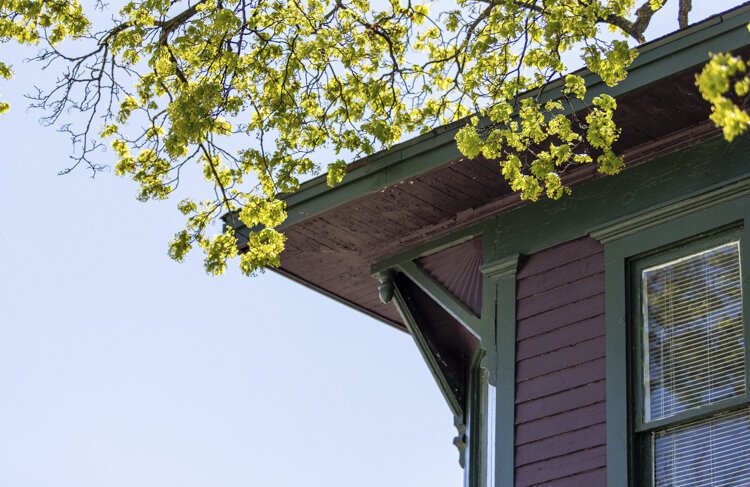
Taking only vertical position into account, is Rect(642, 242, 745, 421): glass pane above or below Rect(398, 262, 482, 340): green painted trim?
below

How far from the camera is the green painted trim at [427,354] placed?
35.7 feet

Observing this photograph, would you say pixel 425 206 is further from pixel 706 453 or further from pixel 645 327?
pixel 706 453

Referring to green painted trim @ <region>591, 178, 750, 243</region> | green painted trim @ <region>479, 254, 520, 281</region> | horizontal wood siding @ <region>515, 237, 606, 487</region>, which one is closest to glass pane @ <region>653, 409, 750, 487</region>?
horizontal wood siding @ <region>515, 237, 606, 487</region>

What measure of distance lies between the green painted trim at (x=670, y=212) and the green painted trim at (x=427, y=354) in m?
2.03

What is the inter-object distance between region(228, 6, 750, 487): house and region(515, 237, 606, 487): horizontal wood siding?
0.01 meters

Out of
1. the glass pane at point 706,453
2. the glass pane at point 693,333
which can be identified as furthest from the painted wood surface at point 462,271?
the glass pane at point 706,453

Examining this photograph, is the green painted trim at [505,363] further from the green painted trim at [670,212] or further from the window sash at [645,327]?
the window sash at [645,327]

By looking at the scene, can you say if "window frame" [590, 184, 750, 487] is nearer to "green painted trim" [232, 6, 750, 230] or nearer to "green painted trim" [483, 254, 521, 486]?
"green painted trim" [483, 254, 521, 486]

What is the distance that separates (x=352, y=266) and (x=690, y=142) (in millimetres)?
3079

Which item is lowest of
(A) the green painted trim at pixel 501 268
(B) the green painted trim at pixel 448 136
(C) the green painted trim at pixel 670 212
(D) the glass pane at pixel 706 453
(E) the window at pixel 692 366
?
(D) the glass pane at pixel 706 453

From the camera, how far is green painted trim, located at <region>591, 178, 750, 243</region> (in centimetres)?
873

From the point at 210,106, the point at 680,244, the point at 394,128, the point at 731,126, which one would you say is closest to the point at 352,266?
the point at 394,128

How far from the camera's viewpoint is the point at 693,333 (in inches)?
339

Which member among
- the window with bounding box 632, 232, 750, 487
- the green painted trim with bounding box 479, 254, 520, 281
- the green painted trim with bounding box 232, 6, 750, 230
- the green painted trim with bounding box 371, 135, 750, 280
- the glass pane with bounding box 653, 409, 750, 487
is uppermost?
the green painted trim with bounding box 232, 6, 750, 230
